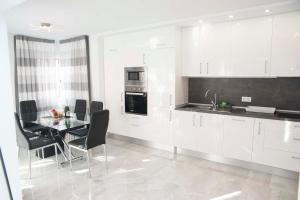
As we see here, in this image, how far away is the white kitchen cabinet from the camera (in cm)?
340

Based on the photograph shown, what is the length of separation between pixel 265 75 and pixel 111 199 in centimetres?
281

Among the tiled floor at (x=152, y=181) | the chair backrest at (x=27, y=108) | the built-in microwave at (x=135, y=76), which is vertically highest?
the built-in microwave at (x=135, y=76)

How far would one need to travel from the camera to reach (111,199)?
250 centimetres

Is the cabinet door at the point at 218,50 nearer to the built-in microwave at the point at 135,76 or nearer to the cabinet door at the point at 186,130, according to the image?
the cabinet door at the point at 186,130

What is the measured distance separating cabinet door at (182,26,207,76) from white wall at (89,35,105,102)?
202 cm

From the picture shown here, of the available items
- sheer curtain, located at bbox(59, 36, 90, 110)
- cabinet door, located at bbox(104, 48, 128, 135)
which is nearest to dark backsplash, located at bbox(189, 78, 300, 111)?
cabinet door, located at bbox(104, 48, 128, 135)

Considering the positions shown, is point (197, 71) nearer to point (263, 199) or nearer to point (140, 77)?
point (140, 77)

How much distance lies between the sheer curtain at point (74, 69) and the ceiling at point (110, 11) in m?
0.96

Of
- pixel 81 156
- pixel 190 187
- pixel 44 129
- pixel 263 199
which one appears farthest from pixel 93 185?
pixel 263 199

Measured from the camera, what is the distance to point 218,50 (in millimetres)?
3482

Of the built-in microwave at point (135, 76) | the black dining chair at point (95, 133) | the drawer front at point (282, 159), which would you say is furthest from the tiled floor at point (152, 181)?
the built-in microwave at point (135, 76)

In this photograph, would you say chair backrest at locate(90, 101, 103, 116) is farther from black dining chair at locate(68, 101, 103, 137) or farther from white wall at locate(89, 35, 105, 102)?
white wall at locate(89, 35, 105, 102)

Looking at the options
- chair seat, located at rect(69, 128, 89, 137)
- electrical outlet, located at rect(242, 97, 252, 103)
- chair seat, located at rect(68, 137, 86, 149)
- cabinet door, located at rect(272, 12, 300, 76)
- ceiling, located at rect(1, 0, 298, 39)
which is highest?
ceiling, located at rect(1, 0, 298, 39)

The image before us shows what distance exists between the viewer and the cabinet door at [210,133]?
337 centimetres
